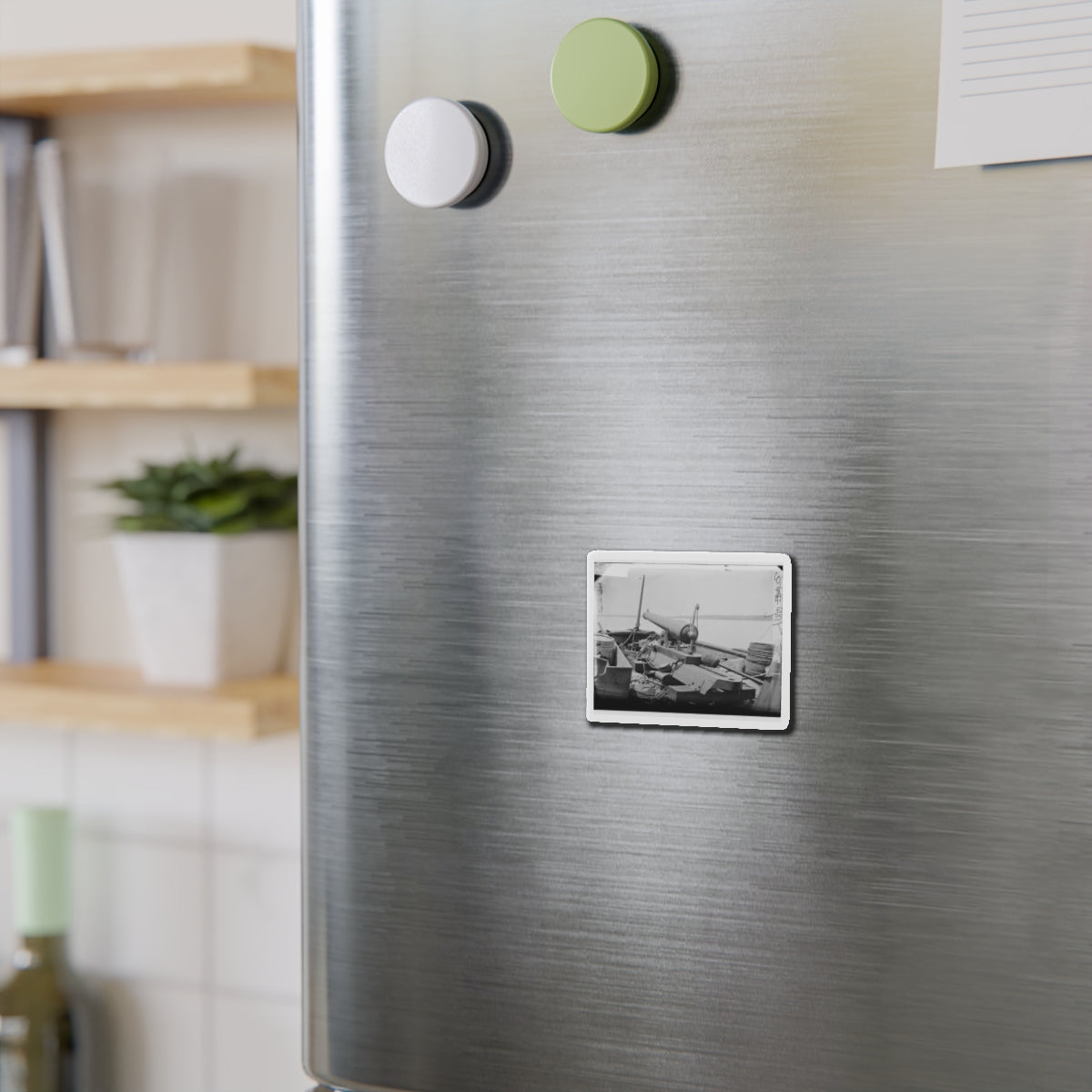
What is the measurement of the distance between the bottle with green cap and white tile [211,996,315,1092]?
5.1 inches

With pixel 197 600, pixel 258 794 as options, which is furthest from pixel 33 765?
pixel 197 600

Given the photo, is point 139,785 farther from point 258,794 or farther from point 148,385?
point 148,385

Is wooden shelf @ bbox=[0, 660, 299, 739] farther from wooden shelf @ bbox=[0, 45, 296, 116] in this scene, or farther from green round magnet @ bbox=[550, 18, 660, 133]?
green round magnet @ bbox=[550, 18, 660, 133]

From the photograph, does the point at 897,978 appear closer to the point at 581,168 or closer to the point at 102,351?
the point at 581,168

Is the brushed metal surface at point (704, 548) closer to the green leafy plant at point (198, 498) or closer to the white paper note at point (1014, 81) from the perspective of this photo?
the white paper note at point (1014, 81)

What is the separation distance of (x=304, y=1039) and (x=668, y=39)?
0.47m

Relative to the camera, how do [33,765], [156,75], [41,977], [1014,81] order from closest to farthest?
[1014,81] → [156,75] → [41,977] → [33,765]

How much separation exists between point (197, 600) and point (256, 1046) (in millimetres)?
461

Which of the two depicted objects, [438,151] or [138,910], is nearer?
[438,151]

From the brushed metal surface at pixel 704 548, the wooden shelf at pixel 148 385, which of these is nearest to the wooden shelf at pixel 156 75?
the wooden shelf at pixel 148 385

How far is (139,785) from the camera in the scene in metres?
1.29

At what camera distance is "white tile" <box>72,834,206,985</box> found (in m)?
1.28

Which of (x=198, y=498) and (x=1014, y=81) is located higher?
(x=1014, y=81)

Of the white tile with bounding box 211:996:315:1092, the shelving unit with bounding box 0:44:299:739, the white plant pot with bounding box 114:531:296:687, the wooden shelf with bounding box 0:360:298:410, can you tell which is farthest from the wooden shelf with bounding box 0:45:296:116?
the white tile with bounding box 211:996:315:1092
